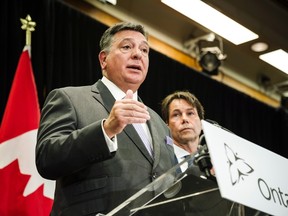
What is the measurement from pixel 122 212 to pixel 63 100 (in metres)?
0.58

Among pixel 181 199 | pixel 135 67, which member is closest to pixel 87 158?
pixel 181 199

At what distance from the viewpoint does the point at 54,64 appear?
3.91 metres

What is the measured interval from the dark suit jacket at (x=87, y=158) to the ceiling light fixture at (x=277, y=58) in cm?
367

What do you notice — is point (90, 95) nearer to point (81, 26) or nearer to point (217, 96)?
point (81, 26)

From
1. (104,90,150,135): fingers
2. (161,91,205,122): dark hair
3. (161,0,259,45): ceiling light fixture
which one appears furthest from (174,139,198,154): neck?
(104,90,150,135): fingers

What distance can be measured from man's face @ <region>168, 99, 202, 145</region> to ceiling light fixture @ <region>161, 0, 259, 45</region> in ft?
4.23

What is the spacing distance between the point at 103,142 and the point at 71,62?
2775 mm

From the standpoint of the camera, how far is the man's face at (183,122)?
295 centimetres

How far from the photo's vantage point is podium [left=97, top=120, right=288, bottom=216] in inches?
39.5

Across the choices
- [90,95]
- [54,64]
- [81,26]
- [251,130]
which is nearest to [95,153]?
[90,95]

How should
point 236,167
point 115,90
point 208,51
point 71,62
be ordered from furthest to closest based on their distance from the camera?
point 208,51
point 71,62
point 115,90
point 236,167

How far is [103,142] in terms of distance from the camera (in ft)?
4.32

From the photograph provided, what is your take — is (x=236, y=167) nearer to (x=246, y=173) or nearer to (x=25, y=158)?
(x=246, y=173)

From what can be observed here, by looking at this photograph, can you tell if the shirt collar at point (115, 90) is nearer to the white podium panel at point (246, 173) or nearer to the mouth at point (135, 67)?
the mouth at point (135, 67)
